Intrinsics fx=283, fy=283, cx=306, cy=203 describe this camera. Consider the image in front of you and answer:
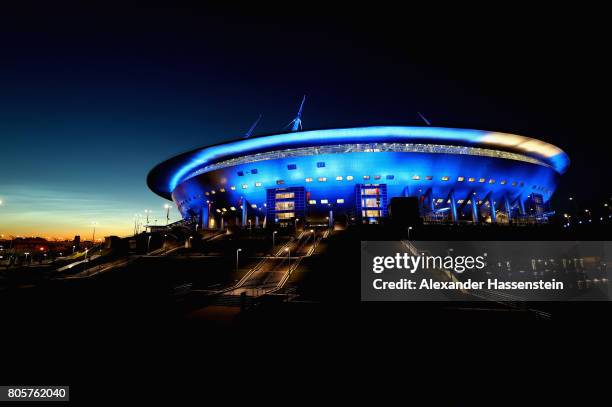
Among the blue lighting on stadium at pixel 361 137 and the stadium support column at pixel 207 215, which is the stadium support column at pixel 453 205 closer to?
the blue lighting on stadium at pixel 361 137

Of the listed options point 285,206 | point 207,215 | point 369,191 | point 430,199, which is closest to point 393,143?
point 369,191

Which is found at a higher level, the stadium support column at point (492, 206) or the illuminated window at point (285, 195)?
the illuminated window at point (285, 195)

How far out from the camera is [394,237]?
26.9 meters

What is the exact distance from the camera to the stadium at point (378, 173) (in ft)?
143

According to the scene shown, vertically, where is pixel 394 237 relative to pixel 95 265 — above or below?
above

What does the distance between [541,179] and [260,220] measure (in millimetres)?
52876

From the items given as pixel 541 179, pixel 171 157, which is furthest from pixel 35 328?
pixel 541 179

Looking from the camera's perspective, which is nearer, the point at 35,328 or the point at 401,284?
the point at 35,328

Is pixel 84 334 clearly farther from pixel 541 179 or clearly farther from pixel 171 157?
pixel 541 179

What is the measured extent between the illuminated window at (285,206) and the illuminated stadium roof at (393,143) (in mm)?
7951

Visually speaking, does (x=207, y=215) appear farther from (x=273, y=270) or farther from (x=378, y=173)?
(x=273, y=270)

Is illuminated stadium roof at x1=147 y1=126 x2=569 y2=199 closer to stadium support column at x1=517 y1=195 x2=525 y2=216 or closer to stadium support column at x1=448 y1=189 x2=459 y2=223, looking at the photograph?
stadium support column at x1=517 y1=195 x2=525 y2=216

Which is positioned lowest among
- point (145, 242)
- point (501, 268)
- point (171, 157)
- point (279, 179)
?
point (501, 268)

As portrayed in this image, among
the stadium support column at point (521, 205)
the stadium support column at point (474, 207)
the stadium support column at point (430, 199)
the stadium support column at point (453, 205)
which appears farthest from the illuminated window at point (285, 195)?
the stadium support column at point (521, 205)
